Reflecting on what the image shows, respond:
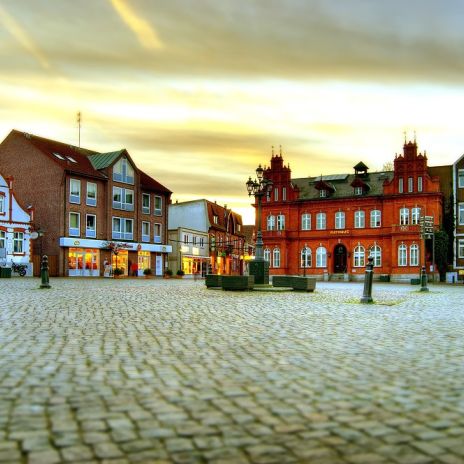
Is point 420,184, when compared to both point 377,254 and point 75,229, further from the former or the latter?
point 75,229

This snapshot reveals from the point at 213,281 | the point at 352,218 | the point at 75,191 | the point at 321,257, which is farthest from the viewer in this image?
the point at 321,257

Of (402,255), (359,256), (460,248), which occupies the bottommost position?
(359,256)

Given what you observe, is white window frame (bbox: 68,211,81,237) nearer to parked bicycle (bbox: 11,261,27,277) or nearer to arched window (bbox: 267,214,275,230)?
parked bicycle (bbox: 11,261,27,277)

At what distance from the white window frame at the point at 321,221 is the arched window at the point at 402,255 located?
9372mm

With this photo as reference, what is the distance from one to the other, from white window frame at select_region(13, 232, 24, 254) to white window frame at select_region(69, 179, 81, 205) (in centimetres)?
621

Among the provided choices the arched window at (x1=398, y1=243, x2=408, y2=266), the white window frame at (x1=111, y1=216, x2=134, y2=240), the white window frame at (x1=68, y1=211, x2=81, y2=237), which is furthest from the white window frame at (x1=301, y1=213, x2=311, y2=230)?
the white window frame at (x1=68, y1=211, x2=81, y2=237)

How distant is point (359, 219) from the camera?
66625mm

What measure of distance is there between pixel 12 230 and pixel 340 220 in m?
35.7

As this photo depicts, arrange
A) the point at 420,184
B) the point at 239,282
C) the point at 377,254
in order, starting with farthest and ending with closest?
the point at 377,254
the point at 420,184
the point at 239,282

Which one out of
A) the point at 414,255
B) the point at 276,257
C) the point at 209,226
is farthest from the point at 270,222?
the point at 414,255

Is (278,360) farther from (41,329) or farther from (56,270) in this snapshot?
(56,270)

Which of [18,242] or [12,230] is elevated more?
[12,230]

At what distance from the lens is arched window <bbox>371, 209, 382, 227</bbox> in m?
65.4

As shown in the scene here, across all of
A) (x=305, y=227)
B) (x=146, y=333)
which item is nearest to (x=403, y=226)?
(x=305, y=227)
